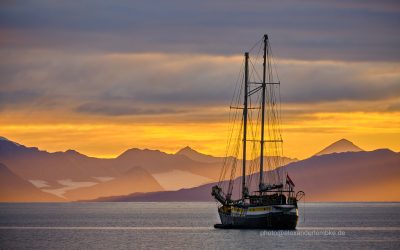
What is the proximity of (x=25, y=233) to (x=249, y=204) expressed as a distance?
47.4 metres

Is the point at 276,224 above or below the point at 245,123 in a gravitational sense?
below

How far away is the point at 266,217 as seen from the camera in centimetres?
14088

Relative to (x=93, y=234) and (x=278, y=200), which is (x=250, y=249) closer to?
(x=278, y=200)

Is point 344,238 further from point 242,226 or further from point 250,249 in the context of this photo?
point 250,249

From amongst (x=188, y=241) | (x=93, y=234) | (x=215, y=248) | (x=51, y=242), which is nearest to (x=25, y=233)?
(x=93, y=234)

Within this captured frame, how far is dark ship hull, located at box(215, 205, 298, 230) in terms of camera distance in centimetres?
13988

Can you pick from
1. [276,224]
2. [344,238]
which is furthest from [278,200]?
[344,238]

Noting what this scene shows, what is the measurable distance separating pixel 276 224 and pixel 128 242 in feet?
73.5

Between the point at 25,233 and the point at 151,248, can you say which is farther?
the point at 25,233

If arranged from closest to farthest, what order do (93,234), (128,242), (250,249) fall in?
(250,249) → (128,242) → (93,234)

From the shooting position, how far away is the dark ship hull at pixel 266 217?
459 feet

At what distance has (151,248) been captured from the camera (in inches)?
4879

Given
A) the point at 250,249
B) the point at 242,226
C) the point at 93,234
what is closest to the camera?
the point at 250,249

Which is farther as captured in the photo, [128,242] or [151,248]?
[128,242]
